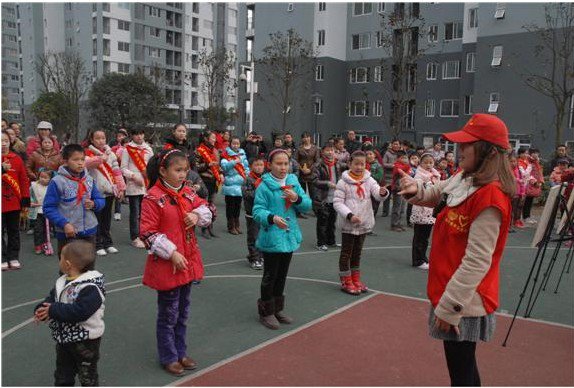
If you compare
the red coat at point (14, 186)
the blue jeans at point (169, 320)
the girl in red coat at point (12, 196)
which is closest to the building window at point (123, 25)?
the girl in red coat at point (12, 196)

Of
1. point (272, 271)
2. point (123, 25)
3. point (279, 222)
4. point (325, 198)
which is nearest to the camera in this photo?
A: point (279, 222)

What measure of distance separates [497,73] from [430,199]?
109ft

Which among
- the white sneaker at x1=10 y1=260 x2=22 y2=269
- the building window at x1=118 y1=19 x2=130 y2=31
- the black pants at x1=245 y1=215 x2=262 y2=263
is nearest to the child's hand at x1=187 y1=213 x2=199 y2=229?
the black pants at x1=245 y1=215 x2=262 y2=263

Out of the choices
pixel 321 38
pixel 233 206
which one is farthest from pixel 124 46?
pixel 233 206

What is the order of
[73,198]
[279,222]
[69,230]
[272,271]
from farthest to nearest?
[73,198], [272,271], [69,230], [279,222]

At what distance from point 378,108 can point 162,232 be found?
Answer: 3936 centimetres

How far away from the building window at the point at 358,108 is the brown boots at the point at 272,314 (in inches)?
1526

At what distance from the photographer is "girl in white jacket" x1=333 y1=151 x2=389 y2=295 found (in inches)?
259

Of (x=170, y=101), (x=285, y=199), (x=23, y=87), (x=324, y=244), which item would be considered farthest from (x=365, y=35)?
(x=23, y=87)

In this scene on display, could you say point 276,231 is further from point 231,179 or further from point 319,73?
point 319,73

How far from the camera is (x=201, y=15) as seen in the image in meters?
70.8

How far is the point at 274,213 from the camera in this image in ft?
17.7

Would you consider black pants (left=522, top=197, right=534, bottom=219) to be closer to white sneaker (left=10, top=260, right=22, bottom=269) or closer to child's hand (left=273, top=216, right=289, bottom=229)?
child's hand (left=273, top=216, right=289, bottom=229)

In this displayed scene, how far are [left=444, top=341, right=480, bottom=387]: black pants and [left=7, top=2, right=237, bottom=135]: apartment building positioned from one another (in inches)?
2192
